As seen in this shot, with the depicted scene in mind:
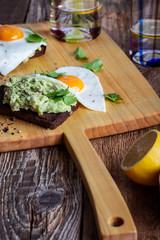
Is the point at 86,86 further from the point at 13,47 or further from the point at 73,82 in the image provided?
the point at 13,47

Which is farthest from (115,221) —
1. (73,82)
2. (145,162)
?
(73,82)

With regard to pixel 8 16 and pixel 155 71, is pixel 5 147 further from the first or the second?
pixel 8 16

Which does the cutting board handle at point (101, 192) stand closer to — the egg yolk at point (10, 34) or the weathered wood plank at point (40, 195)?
the weathered wood plank at point (40, 195)

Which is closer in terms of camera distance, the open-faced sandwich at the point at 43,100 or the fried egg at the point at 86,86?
the open-faced sandwich at the point at 43,100

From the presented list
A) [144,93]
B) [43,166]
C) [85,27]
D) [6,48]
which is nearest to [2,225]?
[43,166]

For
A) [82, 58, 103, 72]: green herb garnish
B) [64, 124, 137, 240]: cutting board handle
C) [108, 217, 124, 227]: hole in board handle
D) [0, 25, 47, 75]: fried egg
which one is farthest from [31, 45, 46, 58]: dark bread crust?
[108, 217, 124, 227]: hole in board handle

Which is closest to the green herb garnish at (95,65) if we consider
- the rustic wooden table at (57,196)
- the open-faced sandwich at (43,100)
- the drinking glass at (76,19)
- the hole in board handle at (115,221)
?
the open-faced sandwich at (43,100)

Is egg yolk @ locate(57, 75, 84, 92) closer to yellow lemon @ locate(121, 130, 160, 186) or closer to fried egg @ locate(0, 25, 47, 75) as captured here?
fried egg @ locate(0, 25, 47, 75)
